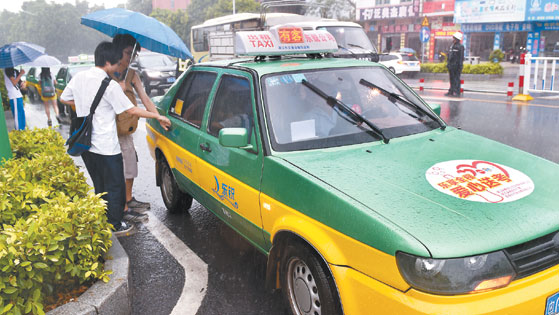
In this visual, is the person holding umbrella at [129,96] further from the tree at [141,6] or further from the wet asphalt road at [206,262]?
the tree at [141,6]

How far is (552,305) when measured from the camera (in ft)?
7.36

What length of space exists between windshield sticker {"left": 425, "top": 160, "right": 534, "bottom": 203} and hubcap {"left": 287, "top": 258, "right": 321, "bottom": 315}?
90cm

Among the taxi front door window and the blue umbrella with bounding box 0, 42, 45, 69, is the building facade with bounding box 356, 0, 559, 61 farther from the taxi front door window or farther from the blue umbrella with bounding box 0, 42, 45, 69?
the taxi front door window

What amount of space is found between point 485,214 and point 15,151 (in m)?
5.25

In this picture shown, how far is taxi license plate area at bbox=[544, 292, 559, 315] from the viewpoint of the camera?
2221mm

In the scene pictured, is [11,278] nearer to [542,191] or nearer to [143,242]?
[143,242]

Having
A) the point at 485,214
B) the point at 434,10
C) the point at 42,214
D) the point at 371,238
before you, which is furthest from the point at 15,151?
the point at 434,10

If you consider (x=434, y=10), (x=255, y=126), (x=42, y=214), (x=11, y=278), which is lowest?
(x=11, y=278)

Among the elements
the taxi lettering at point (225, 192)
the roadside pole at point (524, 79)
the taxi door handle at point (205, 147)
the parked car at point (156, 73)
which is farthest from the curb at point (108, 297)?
the parked car at point (156, 73)

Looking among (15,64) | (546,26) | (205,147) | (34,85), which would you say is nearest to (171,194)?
(205,147)

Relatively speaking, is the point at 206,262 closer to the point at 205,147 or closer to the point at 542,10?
the point at 205,147

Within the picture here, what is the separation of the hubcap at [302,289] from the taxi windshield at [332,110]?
79 centimetres

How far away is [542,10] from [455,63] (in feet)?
75.7

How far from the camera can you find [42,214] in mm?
2924
